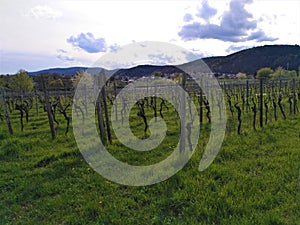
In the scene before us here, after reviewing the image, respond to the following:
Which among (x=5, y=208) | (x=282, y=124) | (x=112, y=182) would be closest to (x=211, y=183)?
(x=112, y=182)

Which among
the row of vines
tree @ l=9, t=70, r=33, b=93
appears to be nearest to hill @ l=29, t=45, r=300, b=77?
tree @ l=9, t=70, r=33, b=93

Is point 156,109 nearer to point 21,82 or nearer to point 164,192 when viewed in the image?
point 164,192

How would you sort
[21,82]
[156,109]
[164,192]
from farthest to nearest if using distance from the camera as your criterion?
[21,82] → [156,109] → [164,192]

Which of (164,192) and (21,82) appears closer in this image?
(164,192)

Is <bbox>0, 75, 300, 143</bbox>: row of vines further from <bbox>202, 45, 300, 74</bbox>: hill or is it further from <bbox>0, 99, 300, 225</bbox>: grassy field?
<bbox>202, 45, 300, 74</bbox>: hill

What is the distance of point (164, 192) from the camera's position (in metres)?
4.19

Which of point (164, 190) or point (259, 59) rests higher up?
point (259, 59)

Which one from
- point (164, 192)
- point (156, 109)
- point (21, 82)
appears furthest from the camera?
point (21, 82)

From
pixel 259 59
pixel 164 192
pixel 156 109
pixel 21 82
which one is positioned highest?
pixel 259 59

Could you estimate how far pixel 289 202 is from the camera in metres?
3.65

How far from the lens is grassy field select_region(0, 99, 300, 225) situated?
350cm

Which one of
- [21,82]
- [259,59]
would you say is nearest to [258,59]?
[259,59]

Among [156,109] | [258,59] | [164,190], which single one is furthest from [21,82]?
[258,59]

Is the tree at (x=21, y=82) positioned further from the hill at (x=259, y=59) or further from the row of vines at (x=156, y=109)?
→ the hill at (x=259, y=59)
